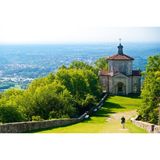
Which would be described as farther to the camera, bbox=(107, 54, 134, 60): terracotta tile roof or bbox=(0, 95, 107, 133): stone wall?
bbox=(107, 54, 134, 60): terracotta tile roof

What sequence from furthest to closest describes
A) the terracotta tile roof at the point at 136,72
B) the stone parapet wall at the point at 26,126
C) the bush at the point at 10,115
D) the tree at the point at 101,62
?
the terracotta tile roof at the point at 136,72 → the tree at the point at 101,62 → the bush at the point at 10,115 → the stone parapet wall at the point at 26,126

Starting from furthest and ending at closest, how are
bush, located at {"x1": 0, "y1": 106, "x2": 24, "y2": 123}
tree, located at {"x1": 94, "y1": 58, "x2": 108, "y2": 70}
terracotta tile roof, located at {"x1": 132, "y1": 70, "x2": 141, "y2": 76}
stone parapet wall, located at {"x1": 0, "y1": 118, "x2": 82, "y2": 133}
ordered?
terracotta tile roof, located at {"x1": 132, "y1": 70, "x2": 141, "y2": 76} → tree, located at {"x1": 94, "y1": 58, "x2": 108, "y2": 70} → bush, located at {"x1": 0, "y1": 106, "x2": 24, "y2": 123} → stone parapet wall, located at {"x1": 0, "y1": 118, "x2": 82, "y2": 133}

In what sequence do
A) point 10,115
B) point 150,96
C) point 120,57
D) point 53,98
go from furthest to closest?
point 53,98 → point 150,96 → point 120,57 → point 10,115

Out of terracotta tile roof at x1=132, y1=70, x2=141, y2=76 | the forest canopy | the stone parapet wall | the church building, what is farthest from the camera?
terracotta tile roof at x1=132, y1=70, x2=141, y2=76

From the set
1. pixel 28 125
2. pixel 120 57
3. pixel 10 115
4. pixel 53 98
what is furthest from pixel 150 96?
pixel 28 125

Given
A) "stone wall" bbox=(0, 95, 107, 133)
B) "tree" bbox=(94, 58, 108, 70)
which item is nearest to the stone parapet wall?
"stone wall" bbox=(0, 95, 107, 133)

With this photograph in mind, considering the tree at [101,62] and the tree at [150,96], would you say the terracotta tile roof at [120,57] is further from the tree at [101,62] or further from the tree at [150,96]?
the tree at [150,96]

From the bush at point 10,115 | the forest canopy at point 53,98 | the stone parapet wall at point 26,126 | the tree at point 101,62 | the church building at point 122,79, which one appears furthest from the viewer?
the church building at point 122,79

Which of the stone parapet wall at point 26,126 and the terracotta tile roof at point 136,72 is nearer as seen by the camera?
the stone parapet wall at point 26,126

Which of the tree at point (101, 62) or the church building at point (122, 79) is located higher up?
the tree at point (101, 62)

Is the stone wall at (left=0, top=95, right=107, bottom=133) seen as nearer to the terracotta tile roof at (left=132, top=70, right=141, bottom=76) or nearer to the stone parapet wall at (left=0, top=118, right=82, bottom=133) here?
the stone parapet wall at (left=0, top=118, right=82, bottom=133)

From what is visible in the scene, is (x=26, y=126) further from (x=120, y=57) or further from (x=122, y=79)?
(x=122, y=79)

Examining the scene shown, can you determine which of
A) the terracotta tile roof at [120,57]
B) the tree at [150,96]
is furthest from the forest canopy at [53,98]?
the tree at [150,96]
